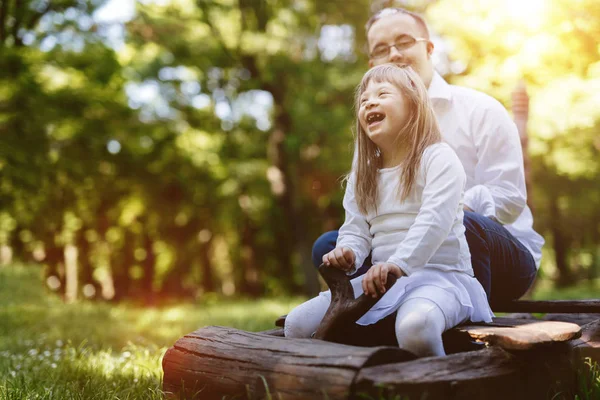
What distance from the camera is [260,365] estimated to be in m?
2.22

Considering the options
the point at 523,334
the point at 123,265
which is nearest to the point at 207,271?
the point at 123,265

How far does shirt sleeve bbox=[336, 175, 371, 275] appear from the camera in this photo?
2.65 meters

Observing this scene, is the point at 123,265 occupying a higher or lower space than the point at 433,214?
lower

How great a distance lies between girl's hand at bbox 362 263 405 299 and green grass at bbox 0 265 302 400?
3.53 ft

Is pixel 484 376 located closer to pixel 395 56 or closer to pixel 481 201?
pixel 481 201

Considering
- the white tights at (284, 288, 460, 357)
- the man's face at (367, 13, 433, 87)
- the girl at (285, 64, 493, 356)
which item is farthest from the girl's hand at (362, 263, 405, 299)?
the man's face at (367, 13, 433, 87)

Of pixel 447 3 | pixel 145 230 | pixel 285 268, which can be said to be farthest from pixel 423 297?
pixel 145 230

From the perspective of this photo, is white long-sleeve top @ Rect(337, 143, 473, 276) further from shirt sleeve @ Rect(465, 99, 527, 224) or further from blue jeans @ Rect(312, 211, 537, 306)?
shirt sleeve @ Rect(465, 99, 527, 224)

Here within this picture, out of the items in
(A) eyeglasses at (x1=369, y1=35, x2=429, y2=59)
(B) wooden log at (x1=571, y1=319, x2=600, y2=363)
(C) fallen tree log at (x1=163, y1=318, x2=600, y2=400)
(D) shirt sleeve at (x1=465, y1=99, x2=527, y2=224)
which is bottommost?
(B) wooden log at (x1=571, y1=319, x2=600, y2=363)

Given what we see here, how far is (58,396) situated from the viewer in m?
2.73

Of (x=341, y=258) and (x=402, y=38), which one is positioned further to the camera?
(x=402, y=38)

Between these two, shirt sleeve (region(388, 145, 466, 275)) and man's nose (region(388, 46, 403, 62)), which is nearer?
shirt sleeve (region(388, 145, 466, 275))

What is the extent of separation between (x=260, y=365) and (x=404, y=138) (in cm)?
108

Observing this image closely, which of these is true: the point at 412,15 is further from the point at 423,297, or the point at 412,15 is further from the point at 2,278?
the point at 2,278
